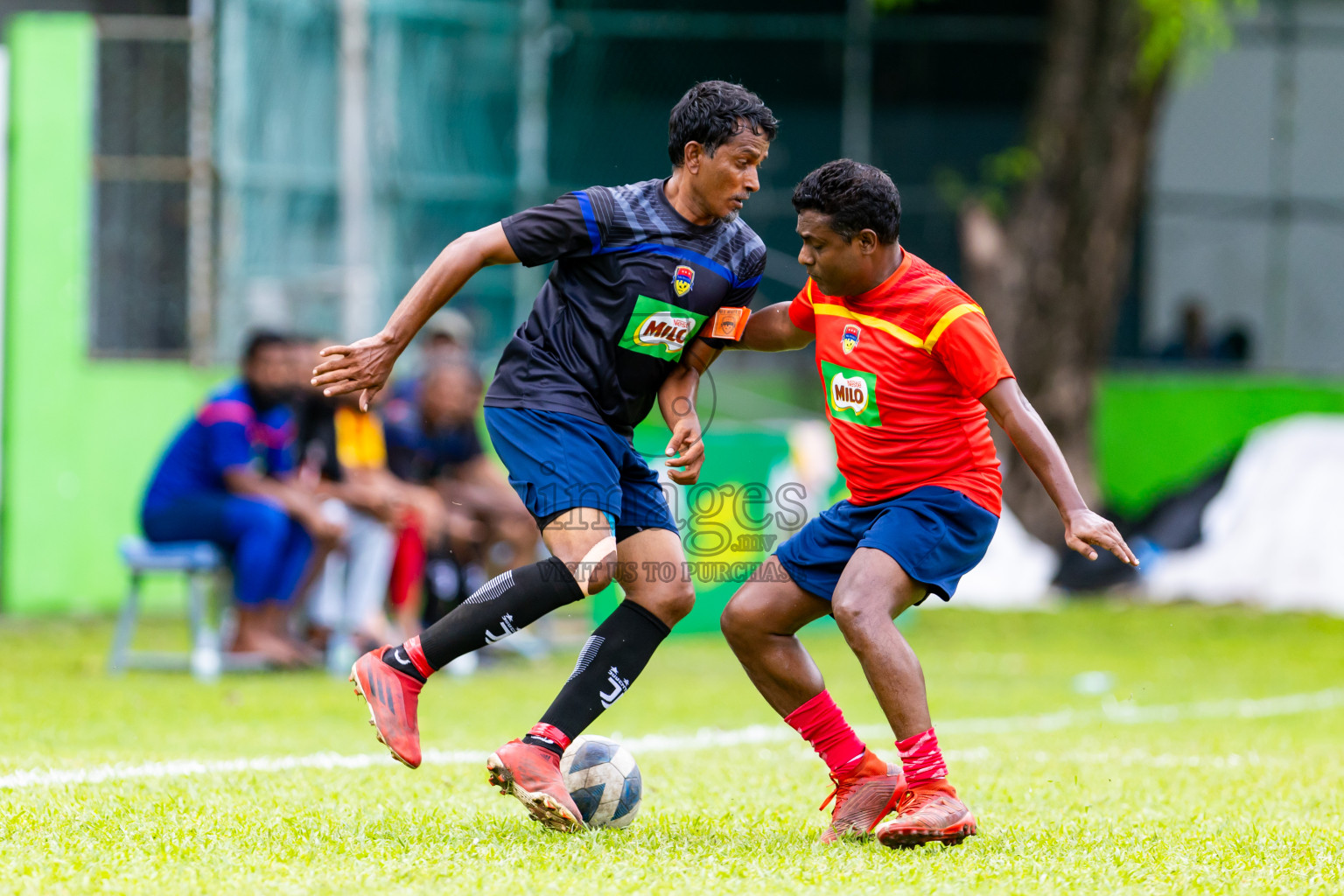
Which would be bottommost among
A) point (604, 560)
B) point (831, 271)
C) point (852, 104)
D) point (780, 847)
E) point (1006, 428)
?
point (780, 847)


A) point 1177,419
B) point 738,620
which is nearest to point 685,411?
point 738,620

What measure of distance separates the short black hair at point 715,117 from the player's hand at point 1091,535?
1442mm

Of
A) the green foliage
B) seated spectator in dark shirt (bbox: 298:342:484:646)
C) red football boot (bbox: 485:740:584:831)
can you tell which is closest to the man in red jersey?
red football boot (bbox: 485:740:584:831)

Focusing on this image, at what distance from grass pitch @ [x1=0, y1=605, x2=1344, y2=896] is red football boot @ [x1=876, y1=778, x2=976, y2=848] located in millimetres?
46

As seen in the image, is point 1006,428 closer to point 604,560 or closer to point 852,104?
point 604,560

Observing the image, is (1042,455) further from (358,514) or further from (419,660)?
(358,514)

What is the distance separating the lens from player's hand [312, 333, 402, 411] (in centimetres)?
435

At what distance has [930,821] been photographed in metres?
4.19

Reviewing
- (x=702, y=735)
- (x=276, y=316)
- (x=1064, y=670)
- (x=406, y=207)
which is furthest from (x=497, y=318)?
(x=702, y=735)

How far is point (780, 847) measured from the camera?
425 cm

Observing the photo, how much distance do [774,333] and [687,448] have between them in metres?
0.48

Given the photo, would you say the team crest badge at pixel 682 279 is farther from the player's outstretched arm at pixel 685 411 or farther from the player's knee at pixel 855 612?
the player's knee at pixel 855 612

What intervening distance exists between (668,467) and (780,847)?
117cm

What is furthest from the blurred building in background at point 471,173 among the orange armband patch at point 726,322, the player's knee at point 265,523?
the orange armband patch at point 726,322
